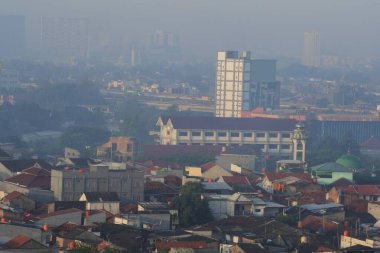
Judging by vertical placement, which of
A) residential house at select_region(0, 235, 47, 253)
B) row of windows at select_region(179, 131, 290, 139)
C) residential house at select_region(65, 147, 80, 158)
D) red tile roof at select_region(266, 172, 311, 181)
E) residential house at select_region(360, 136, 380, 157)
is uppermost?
residential house at select_region(0, 235, 47, 253)

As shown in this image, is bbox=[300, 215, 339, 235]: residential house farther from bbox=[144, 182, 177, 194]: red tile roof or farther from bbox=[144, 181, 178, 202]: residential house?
bbox=[144, 182, 177, 194]: red tile roof

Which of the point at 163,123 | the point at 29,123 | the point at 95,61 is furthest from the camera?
the point at 95,61

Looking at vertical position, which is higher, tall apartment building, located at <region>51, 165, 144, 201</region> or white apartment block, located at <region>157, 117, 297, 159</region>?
tall apartment building, located at <region>51, 165, 144, 201</region>

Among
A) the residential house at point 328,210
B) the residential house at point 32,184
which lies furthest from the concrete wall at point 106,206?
the residential house at point 328,210

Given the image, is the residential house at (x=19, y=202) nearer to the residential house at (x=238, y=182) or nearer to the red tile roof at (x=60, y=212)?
the red tile roof at (x=60, y=212)

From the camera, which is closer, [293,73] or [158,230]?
[158,230]

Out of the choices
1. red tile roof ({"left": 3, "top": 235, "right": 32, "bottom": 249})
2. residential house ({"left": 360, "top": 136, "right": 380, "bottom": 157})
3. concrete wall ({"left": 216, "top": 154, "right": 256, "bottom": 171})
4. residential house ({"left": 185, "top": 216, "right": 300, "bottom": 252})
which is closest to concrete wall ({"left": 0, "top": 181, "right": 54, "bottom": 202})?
residential house ({"left": 185, "top": 216, "right": 300, "bottom": 252})

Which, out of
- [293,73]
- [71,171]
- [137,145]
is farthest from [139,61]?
[71,171]

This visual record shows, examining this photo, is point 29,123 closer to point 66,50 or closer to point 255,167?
point 255,167
